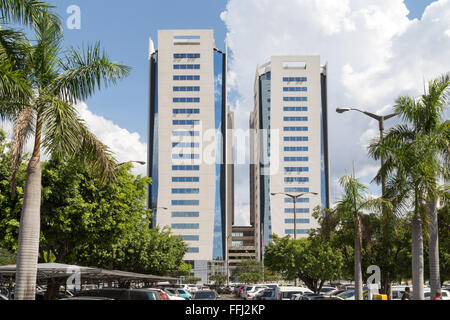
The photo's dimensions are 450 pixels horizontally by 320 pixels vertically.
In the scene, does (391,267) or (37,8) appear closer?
(37,8)

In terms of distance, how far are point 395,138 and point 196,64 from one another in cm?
14264

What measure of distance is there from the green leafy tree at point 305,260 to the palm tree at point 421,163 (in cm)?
2318

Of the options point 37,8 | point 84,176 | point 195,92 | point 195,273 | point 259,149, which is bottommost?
point 195,273

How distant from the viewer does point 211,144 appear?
159m

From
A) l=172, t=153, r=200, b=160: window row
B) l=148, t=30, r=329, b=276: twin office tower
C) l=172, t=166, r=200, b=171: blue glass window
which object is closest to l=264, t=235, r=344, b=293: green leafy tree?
l=148, t=30, r=329, b=276: twin office tower

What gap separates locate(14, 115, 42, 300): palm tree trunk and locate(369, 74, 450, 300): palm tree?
40.7 feet

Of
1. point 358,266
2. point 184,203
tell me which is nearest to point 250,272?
point 184,203

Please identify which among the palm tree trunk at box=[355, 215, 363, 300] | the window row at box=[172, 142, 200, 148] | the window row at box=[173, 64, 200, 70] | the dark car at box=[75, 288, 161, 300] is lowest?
the dark car at box=[75, 288, 161, 300]

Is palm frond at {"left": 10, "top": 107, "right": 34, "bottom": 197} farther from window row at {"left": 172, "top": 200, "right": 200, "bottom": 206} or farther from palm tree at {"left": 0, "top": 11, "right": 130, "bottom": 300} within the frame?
window row at {"left": 172, "top": 200, "right": 200, "bottom": 206}

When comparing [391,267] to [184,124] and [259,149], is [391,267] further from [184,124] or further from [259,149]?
[259,149]

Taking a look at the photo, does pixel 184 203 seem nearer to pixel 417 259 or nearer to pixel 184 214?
pixel 184 214

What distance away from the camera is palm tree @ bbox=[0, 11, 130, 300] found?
13.1 metres

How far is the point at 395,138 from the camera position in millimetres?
20297
